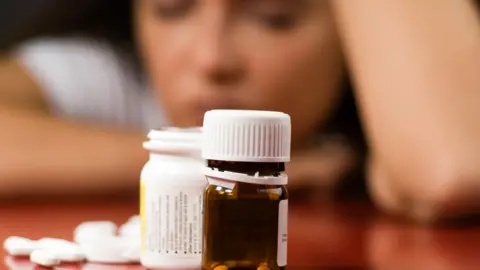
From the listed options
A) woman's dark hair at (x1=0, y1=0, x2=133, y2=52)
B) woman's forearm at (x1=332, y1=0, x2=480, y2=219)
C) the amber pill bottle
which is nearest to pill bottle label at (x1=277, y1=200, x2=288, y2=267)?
the amber pill bottle

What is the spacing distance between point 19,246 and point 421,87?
1.40ft

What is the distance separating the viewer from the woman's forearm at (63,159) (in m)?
0.89

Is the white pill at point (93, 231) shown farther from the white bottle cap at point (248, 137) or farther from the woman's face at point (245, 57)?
the woman's face at point (245, 57)

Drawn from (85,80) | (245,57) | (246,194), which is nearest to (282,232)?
(246,194)

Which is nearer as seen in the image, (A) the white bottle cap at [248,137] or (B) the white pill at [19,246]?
(A) the white bottle cap at [248,137]

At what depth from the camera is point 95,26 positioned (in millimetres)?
1353

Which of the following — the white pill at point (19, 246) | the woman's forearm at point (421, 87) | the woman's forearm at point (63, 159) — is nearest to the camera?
the white pill at point (19, 246)

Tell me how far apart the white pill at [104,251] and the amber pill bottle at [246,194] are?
10cm

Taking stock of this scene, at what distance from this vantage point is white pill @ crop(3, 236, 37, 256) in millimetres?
560

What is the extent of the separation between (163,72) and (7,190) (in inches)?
9.9

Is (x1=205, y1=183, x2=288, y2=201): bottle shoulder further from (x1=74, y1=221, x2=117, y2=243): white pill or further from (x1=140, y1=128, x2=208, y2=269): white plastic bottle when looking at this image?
(x1=74, y1=221, x2=117, y2=243): white pill

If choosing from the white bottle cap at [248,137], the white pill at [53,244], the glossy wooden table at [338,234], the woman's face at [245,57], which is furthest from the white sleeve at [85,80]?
the white bottle cap at [248,137]

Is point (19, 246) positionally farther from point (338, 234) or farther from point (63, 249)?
point (338, 234)

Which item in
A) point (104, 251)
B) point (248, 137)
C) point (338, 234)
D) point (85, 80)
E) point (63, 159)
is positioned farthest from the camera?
point (85, 80)
